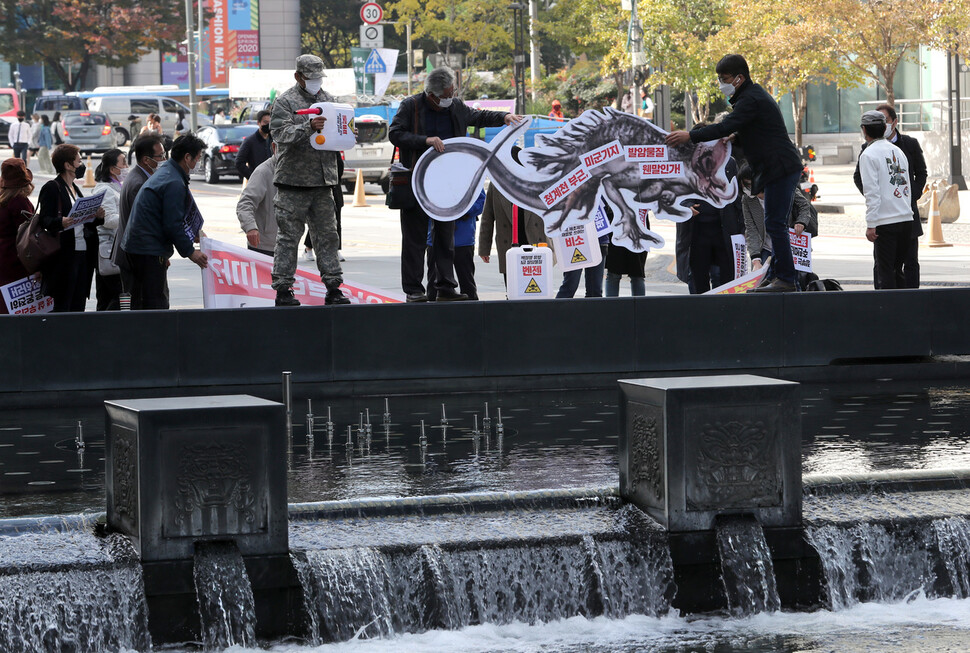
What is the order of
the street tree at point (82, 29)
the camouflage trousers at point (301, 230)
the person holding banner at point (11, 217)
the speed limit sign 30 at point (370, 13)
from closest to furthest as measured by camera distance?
the camouflage trousers at point (301, 230) < the person holding banner at point (11, 217) < the speed limit sign 30 at point (370, 13) < the street tree at point (82, 29)

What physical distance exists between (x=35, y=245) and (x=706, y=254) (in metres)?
5.95

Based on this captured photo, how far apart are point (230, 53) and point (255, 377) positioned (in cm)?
7357

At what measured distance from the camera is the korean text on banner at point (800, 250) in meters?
13.4

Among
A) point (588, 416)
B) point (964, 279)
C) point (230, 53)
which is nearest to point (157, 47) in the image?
point (230, 53)

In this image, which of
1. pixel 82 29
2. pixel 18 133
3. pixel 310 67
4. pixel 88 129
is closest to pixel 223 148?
pixel 18 133

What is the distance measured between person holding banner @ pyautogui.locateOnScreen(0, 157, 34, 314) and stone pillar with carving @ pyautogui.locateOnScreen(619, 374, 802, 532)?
6.85 meters

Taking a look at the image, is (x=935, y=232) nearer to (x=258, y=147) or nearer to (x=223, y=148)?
(x=258, y=147)

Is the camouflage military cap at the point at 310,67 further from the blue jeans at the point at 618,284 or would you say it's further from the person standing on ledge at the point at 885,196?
the person standing on ledge at the point at 885,196

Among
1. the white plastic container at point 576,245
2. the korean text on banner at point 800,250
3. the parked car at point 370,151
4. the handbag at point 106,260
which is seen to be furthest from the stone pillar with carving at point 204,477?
the parked car at point 370,151

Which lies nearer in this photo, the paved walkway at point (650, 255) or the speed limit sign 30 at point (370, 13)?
the paved walkway at point (650, 255)

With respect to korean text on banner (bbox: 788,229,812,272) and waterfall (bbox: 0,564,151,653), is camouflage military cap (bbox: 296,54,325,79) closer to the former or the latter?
korean text on banner (bbox: 788,229,812,272)

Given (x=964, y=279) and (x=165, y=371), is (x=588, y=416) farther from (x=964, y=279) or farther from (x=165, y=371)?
(x=964, y=279)

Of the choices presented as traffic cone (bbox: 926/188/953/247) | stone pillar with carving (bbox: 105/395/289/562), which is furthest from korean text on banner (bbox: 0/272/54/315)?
traffic cone (bbox: 926/188/953/247)

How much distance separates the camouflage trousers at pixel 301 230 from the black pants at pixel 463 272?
1017 millimetres
